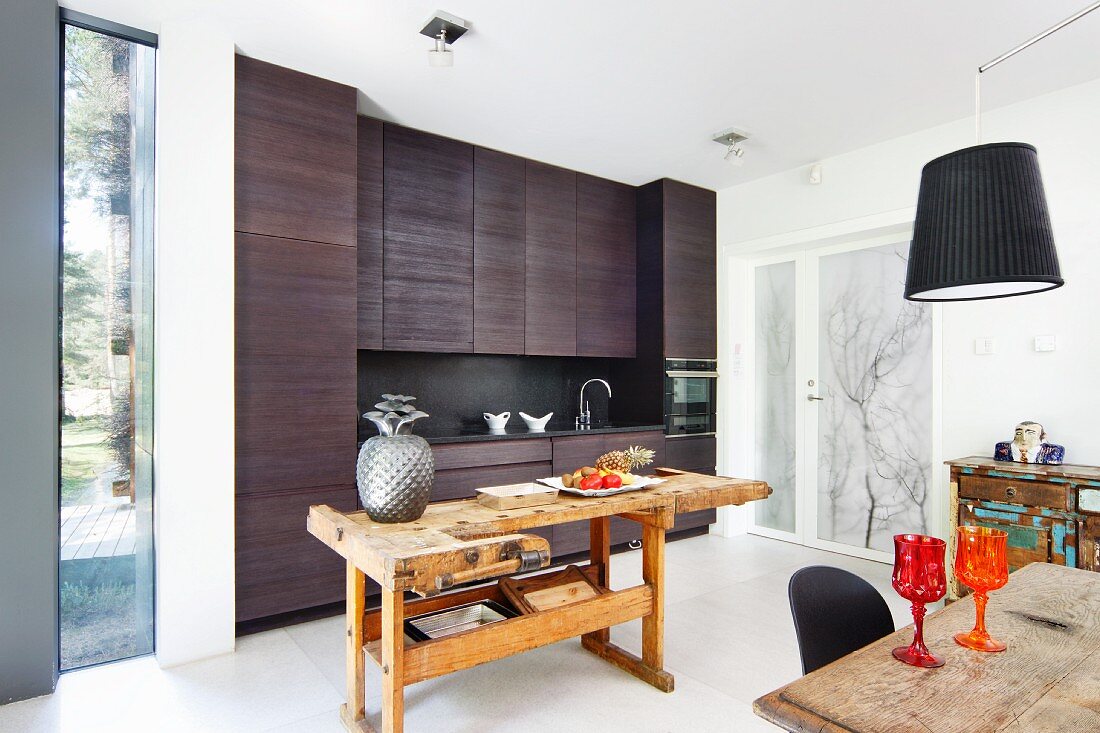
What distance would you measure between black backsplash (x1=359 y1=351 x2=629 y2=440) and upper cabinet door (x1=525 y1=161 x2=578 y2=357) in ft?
1.20

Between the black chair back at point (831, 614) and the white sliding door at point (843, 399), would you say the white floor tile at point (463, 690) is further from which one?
A: the white sliding door at point (843, 399)

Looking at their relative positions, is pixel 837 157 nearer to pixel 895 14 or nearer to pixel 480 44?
pixel 895 14

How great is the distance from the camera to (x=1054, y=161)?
339 centimetres

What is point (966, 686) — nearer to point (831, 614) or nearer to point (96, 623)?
point (831, 614)

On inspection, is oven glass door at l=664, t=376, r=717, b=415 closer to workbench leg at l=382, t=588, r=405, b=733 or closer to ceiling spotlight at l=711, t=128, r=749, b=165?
ceiling spotlight at l=711, t=128, r=749, b=165

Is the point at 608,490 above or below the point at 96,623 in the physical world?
above

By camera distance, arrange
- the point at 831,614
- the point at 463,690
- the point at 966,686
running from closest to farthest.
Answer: the point at 966,686, the point at 831,614, the point at 463,690

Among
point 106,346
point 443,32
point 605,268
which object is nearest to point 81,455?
point 106,346

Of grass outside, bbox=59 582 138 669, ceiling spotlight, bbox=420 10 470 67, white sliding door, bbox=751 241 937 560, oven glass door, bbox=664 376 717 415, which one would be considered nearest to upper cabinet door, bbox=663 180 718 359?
oven glass door, bbox=664 376 717 415

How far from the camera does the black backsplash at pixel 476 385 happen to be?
410 cm

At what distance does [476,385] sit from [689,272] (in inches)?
72.7

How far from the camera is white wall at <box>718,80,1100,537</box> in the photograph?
3.27 meters

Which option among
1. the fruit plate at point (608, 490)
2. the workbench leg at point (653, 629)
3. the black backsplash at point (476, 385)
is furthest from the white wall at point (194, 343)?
the workbench leg at point (653, 629)

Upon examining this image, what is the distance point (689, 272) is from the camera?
4.94m
